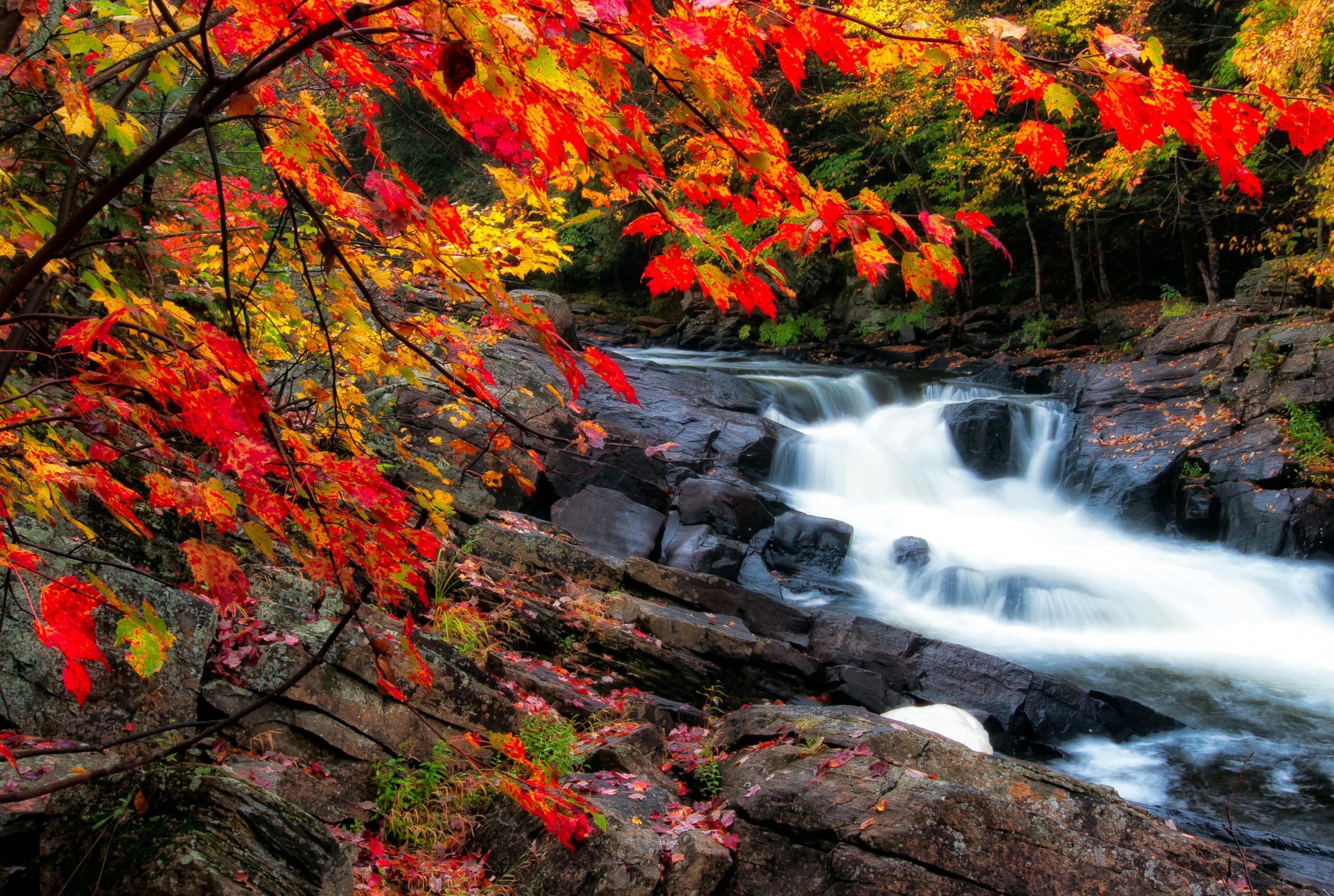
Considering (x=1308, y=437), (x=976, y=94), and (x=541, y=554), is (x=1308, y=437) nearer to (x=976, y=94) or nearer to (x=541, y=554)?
(x=541, y=554)

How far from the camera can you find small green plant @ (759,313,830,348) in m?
22.2

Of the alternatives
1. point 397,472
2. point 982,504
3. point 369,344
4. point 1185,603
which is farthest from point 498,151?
point 982,504

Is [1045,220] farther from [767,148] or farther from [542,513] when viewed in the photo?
[767,148]

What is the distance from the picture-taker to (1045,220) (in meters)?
21.2

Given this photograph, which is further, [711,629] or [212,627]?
[711,629]

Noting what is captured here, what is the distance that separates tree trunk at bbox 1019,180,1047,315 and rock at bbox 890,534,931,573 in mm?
10897

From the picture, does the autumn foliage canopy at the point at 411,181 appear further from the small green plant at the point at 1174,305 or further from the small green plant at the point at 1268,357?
the small green plant at the point at 1174,305

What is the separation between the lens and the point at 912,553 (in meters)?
10.9

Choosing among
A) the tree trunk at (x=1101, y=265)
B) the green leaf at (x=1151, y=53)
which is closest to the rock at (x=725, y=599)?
the green leaf at (x=1151, y=53)

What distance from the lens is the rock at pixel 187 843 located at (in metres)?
2.10

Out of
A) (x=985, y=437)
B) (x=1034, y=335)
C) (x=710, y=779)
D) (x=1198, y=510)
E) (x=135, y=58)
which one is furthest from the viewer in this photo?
(x=1034, y=335)

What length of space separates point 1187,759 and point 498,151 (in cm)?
795

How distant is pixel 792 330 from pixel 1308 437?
42.7ft

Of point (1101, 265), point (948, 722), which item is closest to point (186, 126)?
point (948, 722)
